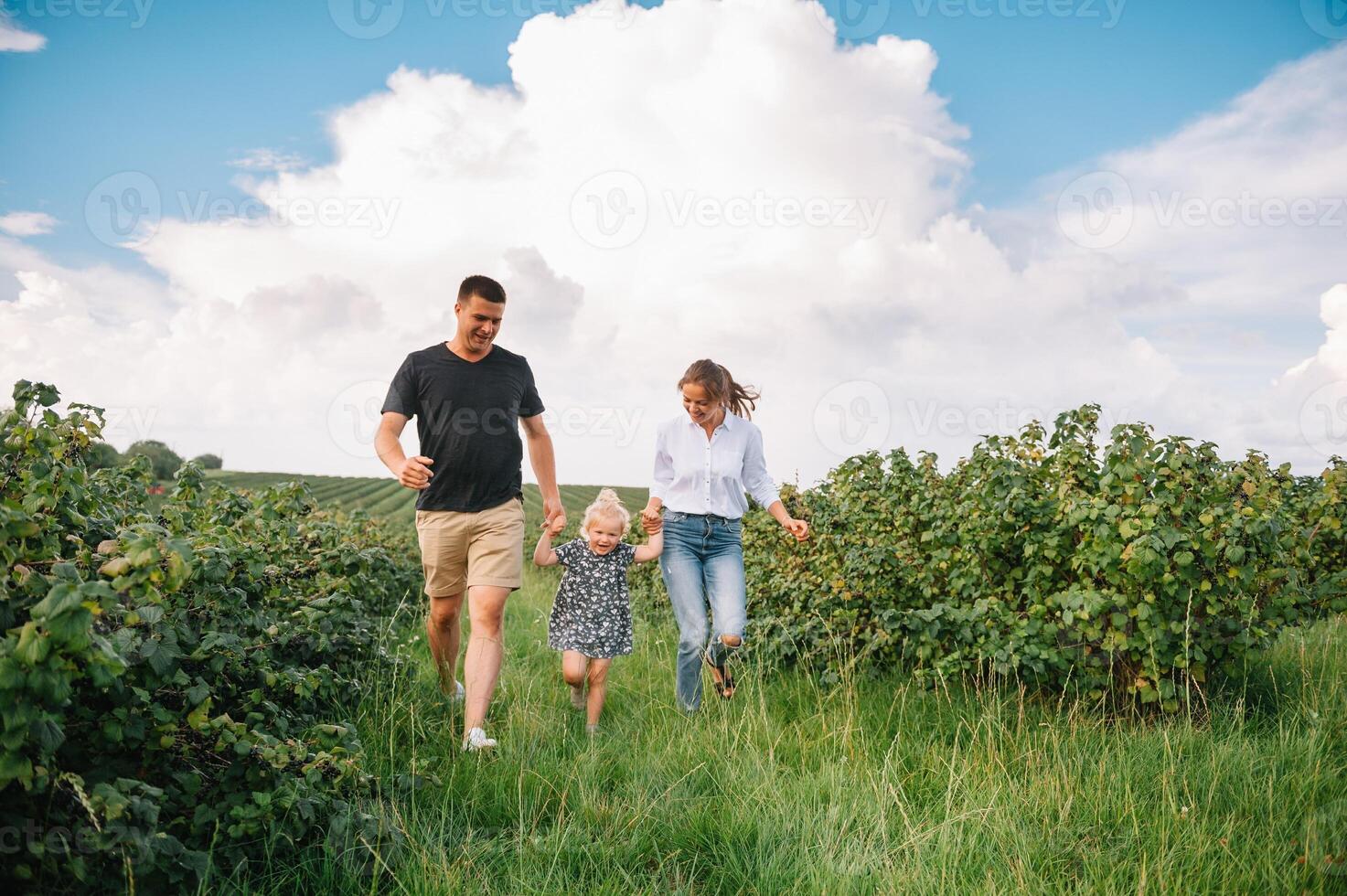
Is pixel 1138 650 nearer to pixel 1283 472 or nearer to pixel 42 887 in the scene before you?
pixel 1283 472

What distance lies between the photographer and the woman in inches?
201

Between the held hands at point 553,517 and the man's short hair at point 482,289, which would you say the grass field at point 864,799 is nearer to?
the held hands at point 553,517

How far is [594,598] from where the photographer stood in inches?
208

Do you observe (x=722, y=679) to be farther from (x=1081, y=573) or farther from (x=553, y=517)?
(x=1081, y=573)

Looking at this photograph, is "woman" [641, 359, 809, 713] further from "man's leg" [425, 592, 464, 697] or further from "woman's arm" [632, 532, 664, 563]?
"man's leg" [425, 592, 464, 697]

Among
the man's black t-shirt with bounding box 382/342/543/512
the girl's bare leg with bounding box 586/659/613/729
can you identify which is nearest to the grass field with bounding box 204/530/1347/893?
the girl's bare leg with bounding box 586/659/613/729

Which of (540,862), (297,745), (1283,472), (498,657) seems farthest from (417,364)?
(1283,472)

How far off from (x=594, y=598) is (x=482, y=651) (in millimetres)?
830

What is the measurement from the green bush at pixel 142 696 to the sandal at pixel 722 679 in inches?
83.4

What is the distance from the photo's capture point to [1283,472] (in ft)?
18.4

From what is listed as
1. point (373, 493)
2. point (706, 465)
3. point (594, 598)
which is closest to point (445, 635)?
point (594, 598)

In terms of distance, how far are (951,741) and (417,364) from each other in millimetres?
3613

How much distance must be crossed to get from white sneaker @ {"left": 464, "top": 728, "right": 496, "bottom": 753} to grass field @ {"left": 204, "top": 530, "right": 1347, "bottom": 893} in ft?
0.29

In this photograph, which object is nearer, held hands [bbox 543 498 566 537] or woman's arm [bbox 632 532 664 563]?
held hands [bbox 543 498 566 537]
